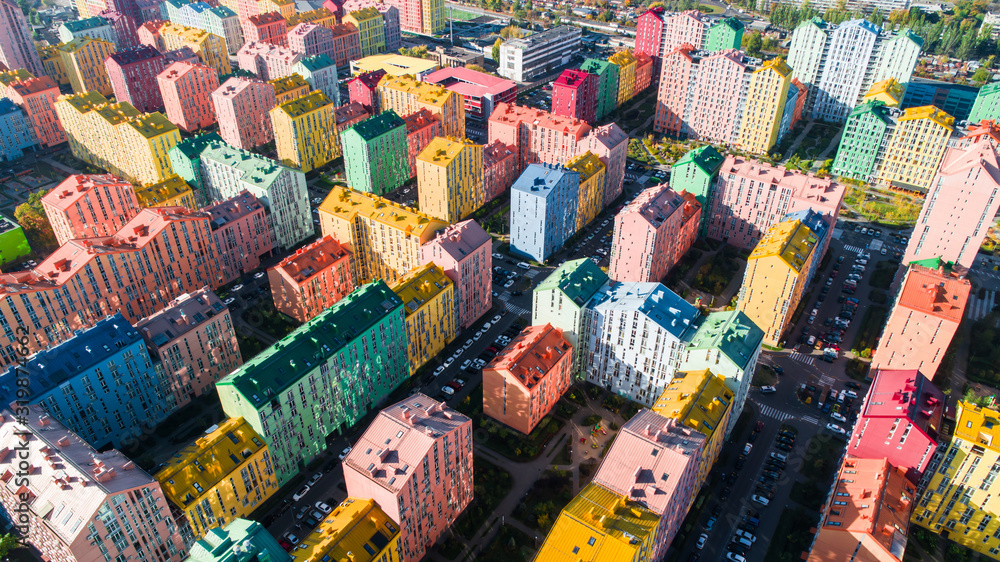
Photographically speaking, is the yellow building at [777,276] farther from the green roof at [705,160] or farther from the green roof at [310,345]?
the green roof at [310,345]

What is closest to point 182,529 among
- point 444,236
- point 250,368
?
point 250,368

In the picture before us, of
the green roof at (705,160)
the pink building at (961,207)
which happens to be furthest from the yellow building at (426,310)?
the pink building at (961,207)

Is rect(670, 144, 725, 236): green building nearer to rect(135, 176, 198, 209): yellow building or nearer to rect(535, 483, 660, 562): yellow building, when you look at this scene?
rect(535, 483, 660, 562): yellow building

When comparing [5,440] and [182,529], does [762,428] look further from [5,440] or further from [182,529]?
[5,440]

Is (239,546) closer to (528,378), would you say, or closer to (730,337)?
(528,378)

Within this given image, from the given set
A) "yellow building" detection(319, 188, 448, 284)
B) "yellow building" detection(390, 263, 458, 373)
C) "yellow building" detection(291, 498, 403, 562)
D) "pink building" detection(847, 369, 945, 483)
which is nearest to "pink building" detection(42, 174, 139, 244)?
"yellow building" detection(319, 188, 448, 284)
